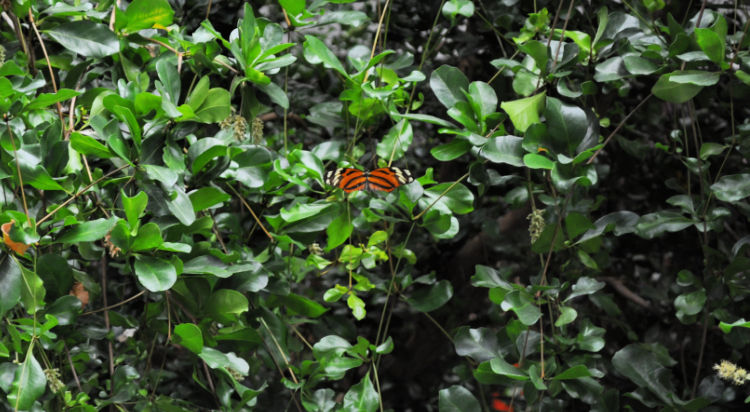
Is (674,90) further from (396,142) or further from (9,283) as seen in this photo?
(9,283)

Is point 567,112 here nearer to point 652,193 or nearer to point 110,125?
point 110,125

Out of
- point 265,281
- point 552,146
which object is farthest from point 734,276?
point 265,281

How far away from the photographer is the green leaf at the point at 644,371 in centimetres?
101

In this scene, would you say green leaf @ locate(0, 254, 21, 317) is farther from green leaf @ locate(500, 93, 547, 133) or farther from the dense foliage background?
green leaf @ locate(500, 93, 547, 133)

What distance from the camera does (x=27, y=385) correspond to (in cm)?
79

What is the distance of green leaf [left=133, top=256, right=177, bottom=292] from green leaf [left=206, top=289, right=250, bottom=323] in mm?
126

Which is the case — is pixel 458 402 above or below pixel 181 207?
below

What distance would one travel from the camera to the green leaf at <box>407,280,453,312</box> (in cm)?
110

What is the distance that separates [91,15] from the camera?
92cm

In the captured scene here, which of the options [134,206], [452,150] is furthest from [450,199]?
[134,206]

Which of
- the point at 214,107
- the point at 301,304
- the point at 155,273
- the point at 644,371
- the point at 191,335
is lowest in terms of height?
the point at 644,371

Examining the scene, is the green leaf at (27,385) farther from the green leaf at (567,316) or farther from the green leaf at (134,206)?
the green leaf at (567,316)

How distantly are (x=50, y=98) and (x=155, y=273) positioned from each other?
0.24m

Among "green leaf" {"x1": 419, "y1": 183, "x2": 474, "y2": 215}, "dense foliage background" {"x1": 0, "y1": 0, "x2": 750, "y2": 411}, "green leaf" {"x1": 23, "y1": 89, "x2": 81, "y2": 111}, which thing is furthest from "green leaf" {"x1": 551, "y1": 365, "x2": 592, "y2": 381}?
"green leaf" {"x1": 23, "y1": 89, "x2": 81, "y2": 111}
